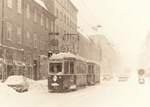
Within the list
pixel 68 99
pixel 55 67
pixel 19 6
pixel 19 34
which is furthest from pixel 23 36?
pixel 68 99

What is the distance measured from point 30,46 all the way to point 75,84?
7642mm

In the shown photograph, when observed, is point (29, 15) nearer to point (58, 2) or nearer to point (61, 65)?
point (58, 2)

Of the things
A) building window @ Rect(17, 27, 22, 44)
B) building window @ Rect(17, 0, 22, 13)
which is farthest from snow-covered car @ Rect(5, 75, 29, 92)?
building window @ Rect(17, 0, 22, 13)

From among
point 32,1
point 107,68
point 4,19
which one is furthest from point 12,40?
point 107,68

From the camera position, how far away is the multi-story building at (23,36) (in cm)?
2145

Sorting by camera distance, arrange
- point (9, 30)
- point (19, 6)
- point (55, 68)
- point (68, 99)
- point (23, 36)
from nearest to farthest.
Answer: point (68, 99)
point (55, 68)
point (9, 30)
point (19, 6)
point (23, 36)

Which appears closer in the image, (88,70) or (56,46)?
(88,70)

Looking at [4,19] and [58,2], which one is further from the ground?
[58,2]

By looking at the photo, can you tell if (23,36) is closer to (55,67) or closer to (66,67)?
(55,67)

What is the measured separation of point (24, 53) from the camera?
24.9 metres

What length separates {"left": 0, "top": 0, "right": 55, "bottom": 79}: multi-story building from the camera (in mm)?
21453

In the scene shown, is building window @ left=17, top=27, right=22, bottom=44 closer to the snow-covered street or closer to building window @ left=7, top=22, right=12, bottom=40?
building window @ left=7, top=22, right=12, bottom=40

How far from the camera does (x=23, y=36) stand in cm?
2445

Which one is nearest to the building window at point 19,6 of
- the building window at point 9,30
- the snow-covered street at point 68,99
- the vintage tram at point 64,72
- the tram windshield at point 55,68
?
the building window at point 9,30
